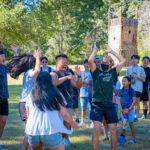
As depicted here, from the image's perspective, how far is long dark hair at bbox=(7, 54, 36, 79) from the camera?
13.1 ft

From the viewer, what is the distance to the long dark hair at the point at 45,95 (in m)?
2.84

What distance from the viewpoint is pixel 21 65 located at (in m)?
4.01

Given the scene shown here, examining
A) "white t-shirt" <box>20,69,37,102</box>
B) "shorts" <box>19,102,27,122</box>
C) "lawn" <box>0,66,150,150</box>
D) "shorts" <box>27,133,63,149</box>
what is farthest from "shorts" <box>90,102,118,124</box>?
"shorts" <box>27,133,63,149</box>

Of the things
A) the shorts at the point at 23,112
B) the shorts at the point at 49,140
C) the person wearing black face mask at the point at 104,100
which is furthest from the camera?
the person wearing black face mask at the point at 104,100

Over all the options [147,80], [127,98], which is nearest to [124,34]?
[147,80]

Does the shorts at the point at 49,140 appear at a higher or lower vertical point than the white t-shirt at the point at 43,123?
lower

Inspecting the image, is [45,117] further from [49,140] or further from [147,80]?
[147,80]

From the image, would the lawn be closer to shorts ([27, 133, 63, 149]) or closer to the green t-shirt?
the green t-shirt

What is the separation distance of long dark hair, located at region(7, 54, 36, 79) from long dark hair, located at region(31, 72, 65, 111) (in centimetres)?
116

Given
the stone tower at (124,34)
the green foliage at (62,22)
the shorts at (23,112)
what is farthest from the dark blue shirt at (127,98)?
the green foliage at (62,22)

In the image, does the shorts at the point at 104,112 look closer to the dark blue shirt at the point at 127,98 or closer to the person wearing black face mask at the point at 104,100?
the person wearing black face mask at the point at 104,100

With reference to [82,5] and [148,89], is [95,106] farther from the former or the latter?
[82,5]

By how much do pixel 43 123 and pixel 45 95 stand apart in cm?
32

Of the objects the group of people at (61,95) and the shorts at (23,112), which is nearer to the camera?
the group of people at (61,95)
